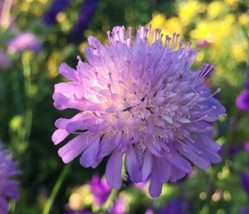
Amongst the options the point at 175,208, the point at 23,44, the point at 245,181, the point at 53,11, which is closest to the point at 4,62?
the point at 23,44

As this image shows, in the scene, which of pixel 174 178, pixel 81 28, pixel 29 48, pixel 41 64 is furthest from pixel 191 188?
pixel 41 64

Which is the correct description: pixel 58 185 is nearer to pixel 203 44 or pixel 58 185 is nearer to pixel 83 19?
pixel 83 19

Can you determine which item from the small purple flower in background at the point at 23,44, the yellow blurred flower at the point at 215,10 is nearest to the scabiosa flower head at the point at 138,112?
the small purple flower in background at the point at 23,44

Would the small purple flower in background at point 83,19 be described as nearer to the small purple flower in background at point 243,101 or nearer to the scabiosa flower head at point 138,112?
the small purple flower in background at point 243,101

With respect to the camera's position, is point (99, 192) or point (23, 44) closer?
point (99, 192)

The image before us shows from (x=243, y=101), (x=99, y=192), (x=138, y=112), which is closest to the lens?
(x=138, y=112)

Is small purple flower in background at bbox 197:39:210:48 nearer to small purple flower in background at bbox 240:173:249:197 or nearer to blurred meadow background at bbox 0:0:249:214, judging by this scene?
blurred meadow background at bbox 0:0:249:214
